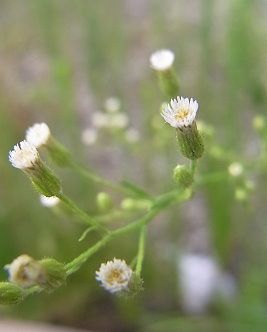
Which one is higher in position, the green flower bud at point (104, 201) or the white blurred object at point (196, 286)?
the white blurred object at point (196, 286)

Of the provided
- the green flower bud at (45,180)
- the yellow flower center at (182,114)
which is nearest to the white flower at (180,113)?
the yellow flower center at (182,114)

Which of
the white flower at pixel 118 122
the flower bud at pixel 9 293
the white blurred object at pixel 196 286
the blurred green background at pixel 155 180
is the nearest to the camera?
the flower bud at pixel 9 293

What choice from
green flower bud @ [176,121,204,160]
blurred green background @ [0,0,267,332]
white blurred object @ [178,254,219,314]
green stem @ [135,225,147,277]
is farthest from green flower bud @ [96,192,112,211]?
white blurred object @ [178,254,219,314]

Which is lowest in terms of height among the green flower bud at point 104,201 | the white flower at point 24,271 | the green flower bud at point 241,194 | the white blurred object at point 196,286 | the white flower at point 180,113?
the white flower at point 24,271

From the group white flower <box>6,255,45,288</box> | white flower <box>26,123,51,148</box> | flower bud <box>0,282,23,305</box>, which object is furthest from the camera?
white flower <box>26,123,51,148</box>

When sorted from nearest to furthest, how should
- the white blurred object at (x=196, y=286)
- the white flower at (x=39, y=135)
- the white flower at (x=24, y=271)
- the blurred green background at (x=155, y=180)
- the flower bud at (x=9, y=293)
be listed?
1. the white flower at (x=24, y=271)
2. the flower bud at (x=9, y=293)
3. the white flower at (x=39, y=135)
4. the blurred green background at (x=155, y=180)
5. the white blurred object at (x=196, y=286)

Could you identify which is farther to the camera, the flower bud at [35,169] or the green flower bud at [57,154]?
the green flower bud at [57,154]

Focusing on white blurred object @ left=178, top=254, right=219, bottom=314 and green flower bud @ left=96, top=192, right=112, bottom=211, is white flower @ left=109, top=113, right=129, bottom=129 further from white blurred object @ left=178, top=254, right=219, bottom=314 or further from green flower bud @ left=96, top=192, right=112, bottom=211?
white blurred object @ left=178, top=254, right=219, bottom=314

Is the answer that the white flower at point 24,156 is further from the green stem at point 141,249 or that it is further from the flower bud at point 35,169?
the green stem at point 141,249
